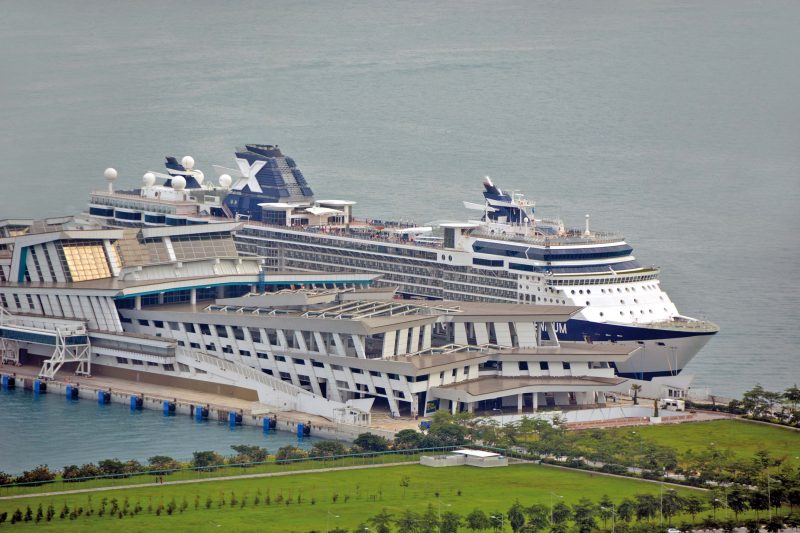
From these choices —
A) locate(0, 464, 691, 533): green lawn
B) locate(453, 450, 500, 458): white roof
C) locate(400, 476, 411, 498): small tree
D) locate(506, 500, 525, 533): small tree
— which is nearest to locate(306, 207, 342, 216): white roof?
locate(453, 450, 500, 458): white roof

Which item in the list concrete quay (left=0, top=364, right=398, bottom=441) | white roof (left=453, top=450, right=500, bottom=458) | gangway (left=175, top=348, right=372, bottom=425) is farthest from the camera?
gangway (left=175, top=348, right=372, bottom=425)

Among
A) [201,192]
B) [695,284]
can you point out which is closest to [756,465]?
[695,284]

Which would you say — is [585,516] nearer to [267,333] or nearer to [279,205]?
[267,333]

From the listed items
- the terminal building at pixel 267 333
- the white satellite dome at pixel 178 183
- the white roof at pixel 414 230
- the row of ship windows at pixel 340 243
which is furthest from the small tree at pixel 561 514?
the white satellite dome at pixel 178 183

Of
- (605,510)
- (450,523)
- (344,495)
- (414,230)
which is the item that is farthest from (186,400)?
(605,510)

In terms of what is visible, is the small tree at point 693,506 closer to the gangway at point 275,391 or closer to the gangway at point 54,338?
the gangway at point 275,391

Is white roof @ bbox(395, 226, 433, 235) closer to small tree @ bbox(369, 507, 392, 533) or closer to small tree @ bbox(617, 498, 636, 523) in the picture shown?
small tree @ bbox(617, 498, 636, 523)
